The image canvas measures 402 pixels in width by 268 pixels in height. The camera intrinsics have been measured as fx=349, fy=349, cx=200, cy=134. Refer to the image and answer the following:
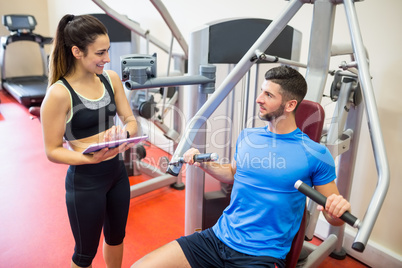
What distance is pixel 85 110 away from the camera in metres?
1.35

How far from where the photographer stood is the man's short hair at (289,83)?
133cm

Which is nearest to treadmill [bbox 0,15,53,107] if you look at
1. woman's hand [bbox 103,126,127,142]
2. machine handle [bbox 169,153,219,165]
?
woman's hand [bbox 103,126,127,142]

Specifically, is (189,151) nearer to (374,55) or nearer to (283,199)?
(283,199)

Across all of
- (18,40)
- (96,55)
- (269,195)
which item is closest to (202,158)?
(269,195)

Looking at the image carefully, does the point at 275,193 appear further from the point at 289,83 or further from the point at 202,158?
the point at 289,83

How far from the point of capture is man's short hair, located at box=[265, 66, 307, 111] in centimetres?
133

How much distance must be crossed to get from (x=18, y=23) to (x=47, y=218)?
448 cm

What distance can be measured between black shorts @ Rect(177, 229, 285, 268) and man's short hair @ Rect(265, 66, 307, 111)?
1.98 ft

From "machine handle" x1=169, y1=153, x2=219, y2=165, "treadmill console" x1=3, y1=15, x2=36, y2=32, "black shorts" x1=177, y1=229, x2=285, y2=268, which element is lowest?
"black shorts" x1=177, y1=229, x2=285, y2=268

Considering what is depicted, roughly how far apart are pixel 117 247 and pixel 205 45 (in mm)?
1022

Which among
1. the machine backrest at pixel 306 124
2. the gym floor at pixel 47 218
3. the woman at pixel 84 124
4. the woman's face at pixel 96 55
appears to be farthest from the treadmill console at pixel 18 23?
the machine backrest at pixel 306 124

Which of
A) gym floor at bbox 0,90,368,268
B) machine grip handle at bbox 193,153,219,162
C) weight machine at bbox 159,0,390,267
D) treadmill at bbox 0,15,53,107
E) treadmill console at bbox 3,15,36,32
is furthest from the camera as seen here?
treadmill console at bbox 3,15,36,32

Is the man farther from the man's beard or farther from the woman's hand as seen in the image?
the woman's hand

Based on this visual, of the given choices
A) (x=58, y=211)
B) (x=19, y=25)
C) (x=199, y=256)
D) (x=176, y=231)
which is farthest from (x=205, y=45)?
(x=19, y=25)
